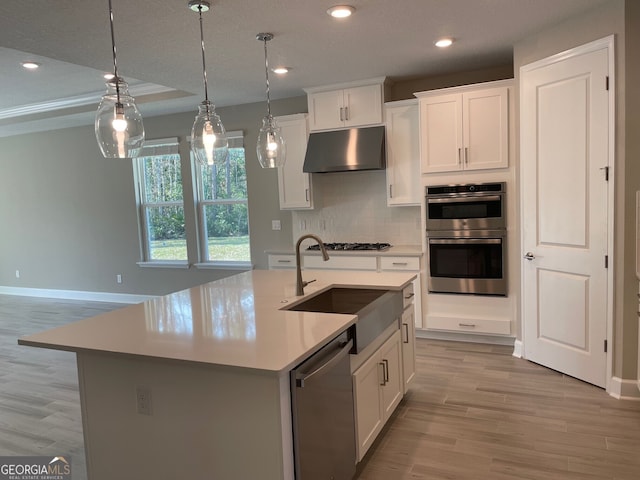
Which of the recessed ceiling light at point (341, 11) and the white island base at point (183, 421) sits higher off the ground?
the recessed ceiling light at point (341, 11)

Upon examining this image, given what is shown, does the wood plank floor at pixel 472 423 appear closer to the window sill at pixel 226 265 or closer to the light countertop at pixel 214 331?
the light countertop at pixel 214 331

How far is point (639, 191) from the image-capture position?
9.88ft

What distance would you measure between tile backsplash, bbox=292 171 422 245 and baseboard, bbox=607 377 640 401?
2.31 m

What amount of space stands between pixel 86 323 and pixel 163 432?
28.6 inches

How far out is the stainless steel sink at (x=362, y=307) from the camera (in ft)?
7.89

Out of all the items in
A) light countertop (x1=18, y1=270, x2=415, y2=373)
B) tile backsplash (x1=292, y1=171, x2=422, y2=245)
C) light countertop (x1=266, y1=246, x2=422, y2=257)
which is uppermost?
tile backsplash (x1=292, y1=171, x2=422, y2=245)

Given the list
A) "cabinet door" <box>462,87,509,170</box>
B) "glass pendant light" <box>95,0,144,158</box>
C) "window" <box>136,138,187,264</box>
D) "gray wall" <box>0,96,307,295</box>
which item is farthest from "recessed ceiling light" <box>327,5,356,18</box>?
"window" <box>136,138,187,264</box>

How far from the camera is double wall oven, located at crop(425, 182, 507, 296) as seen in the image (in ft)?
13.9

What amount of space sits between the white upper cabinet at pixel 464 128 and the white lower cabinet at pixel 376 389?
2039 millimetres

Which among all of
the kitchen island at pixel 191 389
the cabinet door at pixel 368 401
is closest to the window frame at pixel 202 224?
the cabinet door at pixel 368 401

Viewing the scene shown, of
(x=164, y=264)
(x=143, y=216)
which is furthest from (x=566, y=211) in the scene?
(x=143, y=216)

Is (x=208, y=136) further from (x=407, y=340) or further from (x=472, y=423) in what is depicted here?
(x=472, y=423)

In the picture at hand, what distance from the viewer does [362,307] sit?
3.05 metres

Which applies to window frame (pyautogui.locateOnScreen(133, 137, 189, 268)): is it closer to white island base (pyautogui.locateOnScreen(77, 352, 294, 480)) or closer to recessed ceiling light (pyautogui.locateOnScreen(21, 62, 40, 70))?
recessed ceiling light (pyautogui.locateOnScreen(21, 62, 40, 70))
